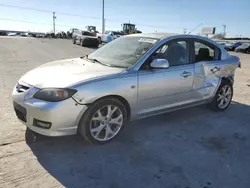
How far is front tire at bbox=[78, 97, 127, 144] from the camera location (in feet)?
10.9

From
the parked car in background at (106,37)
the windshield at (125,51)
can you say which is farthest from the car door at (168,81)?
the parked car in background at (106,37)

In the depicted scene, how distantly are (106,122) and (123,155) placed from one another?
0.54m

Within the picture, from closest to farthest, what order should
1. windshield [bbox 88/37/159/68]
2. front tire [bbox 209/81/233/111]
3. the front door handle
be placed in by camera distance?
windshield [bbox 88/37/159/68] < the front door handle < front tire [bbox 209/81/233/111]

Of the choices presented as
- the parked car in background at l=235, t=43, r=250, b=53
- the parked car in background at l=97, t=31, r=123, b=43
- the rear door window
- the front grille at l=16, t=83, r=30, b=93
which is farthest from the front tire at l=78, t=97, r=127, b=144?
the parked car in background at l=235, t=43, r=250, b=53

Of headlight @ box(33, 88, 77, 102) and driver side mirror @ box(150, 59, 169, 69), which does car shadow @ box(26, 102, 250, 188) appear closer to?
headlight @ box(33, 88, 77, 102)

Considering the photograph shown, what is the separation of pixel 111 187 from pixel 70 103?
1126 millimetres

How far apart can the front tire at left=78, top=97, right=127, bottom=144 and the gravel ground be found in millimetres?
139

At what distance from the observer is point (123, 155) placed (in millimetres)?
3287

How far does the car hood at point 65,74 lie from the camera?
3.21 m

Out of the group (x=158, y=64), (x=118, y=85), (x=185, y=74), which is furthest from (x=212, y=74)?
(x=118, y=85)

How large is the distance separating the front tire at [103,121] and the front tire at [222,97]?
240 centimetres

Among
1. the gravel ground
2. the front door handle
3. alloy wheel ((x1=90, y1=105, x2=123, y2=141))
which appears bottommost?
the gravel ground

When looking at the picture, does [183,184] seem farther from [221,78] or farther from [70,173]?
[221,78]

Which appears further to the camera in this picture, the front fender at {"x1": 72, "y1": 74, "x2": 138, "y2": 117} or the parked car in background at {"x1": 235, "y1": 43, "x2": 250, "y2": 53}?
the parked car in background at {"x1": 235, "y1": 43, "x2": 250, "y2": 53}
